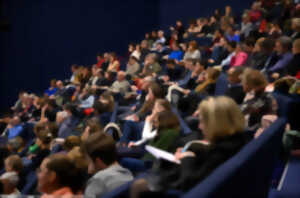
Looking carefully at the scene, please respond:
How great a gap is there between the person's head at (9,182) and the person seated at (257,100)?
131 centimetres

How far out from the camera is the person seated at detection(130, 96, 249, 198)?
1.03m

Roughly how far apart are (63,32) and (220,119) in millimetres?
6675

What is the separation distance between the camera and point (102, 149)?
1493 millimetres

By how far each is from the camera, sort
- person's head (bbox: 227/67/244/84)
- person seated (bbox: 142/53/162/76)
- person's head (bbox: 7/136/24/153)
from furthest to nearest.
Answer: person seated (bbox: 142/53/162/76) → person's head (bbox: 7/136/24/153) → person's head (bbox: 227/67/244/84)

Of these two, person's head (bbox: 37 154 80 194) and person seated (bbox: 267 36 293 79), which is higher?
person seated (bbox: 267 36 293 79)

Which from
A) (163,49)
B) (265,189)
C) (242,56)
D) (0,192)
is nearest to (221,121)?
(265,189)

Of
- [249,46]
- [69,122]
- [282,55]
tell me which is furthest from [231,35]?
[69,122]

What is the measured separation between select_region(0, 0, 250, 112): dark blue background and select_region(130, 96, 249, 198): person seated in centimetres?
637

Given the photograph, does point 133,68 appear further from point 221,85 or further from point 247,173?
point 247,173

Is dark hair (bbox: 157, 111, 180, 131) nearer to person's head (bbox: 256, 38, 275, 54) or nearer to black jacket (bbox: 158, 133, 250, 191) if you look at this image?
black jacket (bbox: 158, 133, 250, 191)

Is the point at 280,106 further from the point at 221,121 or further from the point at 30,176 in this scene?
the point at 30,176

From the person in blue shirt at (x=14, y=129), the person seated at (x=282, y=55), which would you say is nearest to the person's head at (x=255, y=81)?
the person seated at (x=282, y=55)

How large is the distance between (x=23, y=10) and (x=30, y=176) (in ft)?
17.4

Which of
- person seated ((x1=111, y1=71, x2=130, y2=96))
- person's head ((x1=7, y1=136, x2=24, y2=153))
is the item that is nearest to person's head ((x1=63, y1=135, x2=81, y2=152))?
person's head ((x1=7, y1=136, x2=24, y2=153))
